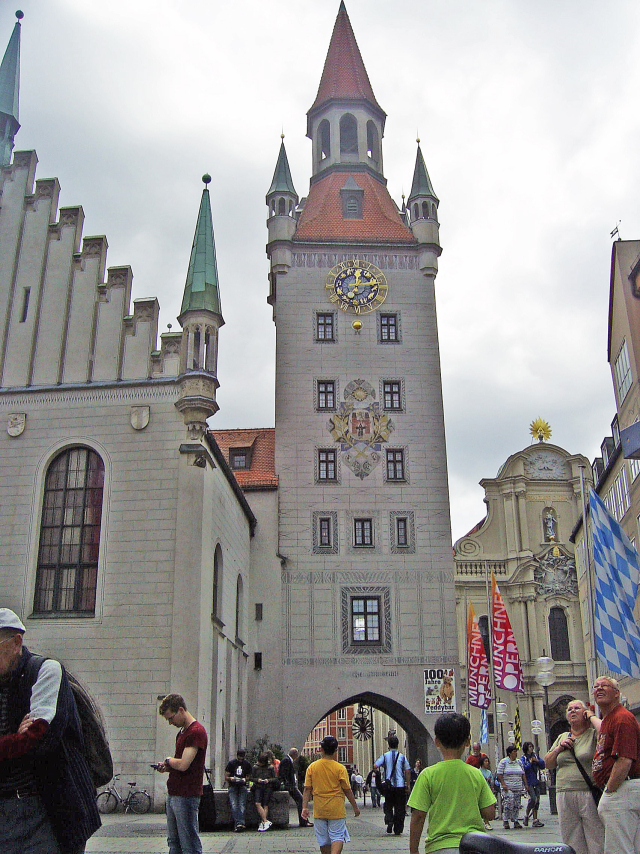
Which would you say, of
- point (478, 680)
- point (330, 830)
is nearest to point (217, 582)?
point (478, 680)

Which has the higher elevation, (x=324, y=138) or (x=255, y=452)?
(x=324, y=138)

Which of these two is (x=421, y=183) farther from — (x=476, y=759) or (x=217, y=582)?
(x=476, y=759)

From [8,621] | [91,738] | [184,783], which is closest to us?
[8,621]

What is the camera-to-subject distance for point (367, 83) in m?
43.7

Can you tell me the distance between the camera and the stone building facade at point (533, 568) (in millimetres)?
43562

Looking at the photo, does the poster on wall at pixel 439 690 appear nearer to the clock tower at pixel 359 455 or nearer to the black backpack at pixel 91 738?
the clock tower at pixel 359 455

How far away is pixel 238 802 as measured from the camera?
16938mm

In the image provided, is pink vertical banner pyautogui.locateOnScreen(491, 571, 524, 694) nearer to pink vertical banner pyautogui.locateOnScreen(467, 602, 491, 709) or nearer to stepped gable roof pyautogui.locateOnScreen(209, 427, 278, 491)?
pink vertical banner pyautogui.locateOnScreen(467, 602, 491, 709)

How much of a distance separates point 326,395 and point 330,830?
1055 inches

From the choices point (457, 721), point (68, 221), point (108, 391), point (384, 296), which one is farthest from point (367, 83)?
point (457, 721)

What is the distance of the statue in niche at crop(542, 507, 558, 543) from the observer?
152 ft

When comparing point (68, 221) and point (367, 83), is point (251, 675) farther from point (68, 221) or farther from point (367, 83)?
point (367, 83)

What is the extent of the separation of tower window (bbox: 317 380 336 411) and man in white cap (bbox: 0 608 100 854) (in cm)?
3061

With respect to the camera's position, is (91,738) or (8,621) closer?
(8,621)
